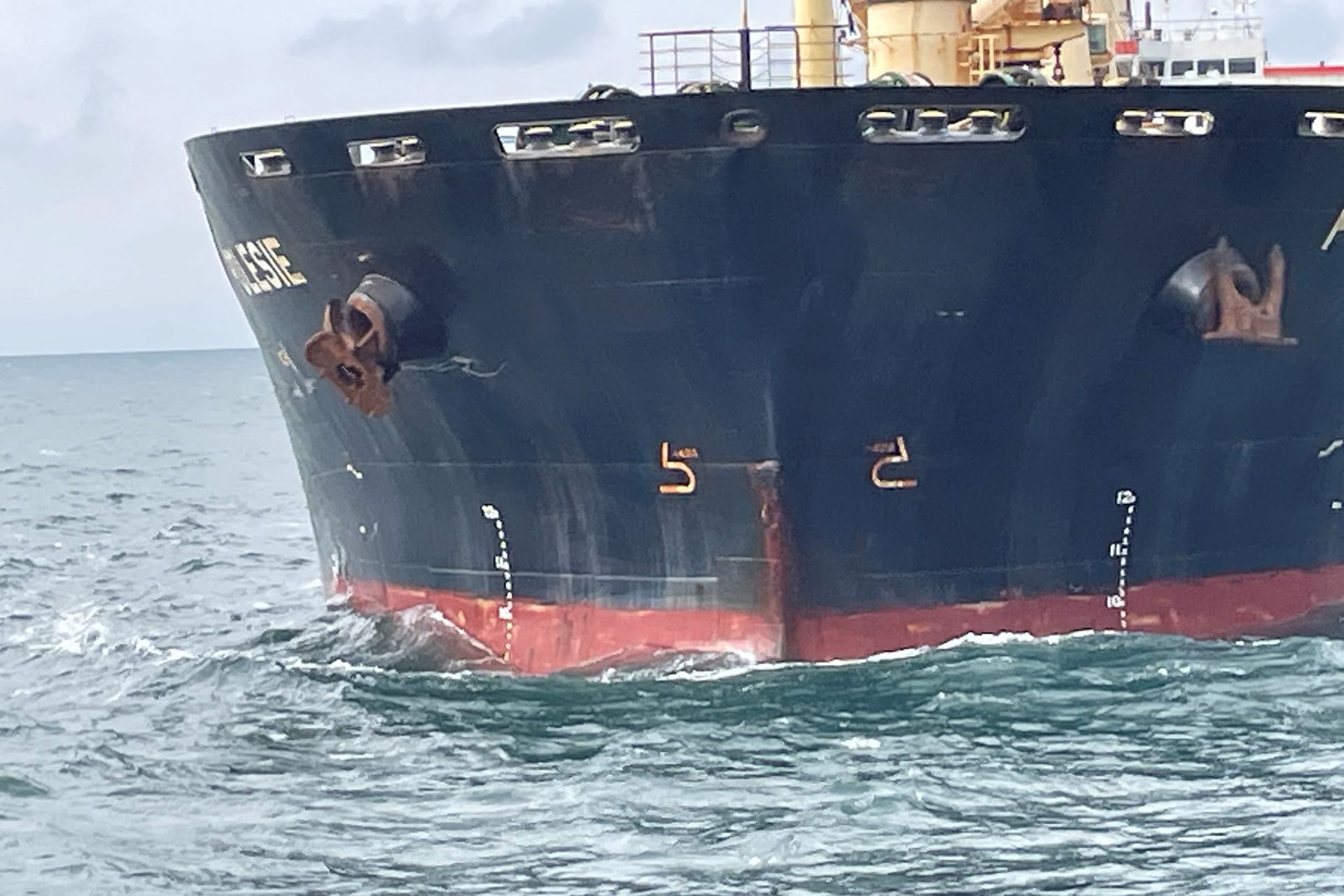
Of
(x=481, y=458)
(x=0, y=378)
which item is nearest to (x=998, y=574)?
(x=481, y=458)

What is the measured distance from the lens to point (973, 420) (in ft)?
52.1

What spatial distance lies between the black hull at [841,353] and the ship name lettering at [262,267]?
15.5 inches

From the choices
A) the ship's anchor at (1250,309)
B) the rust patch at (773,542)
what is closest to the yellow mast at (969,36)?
the ship's anchor at (1250,309)

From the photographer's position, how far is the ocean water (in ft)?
39.0

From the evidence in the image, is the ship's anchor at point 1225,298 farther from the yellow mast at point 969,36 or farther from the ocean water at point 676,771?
the yellow mast at point 969,36

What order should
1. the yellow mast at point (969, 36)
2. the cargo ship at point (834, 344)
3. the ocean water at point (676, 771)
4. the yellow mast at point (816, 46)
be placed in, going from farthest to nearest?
the yellow mast at point (969, 36) → the yellow mast at point (816, 46) → the cargo ship at point (834, 344) → the ocean water at point (676, 771)

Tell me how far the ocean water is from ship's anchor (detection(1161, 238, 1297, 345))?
2.24m

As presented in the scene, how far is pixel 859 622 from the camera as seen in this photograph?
1598 centimetres

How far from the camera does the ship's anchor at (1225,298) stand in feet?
51.7

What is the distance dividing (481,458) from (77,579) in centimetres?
1131

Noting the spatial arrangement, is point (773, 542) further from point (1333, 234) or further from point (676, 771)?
point (1333, 234)

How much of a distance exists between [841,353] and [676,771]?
3.30m

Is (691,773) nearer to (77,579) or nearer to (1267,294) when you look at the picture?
(1267,294)

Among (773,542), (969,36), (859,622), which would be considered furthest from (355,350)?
(969,36)
